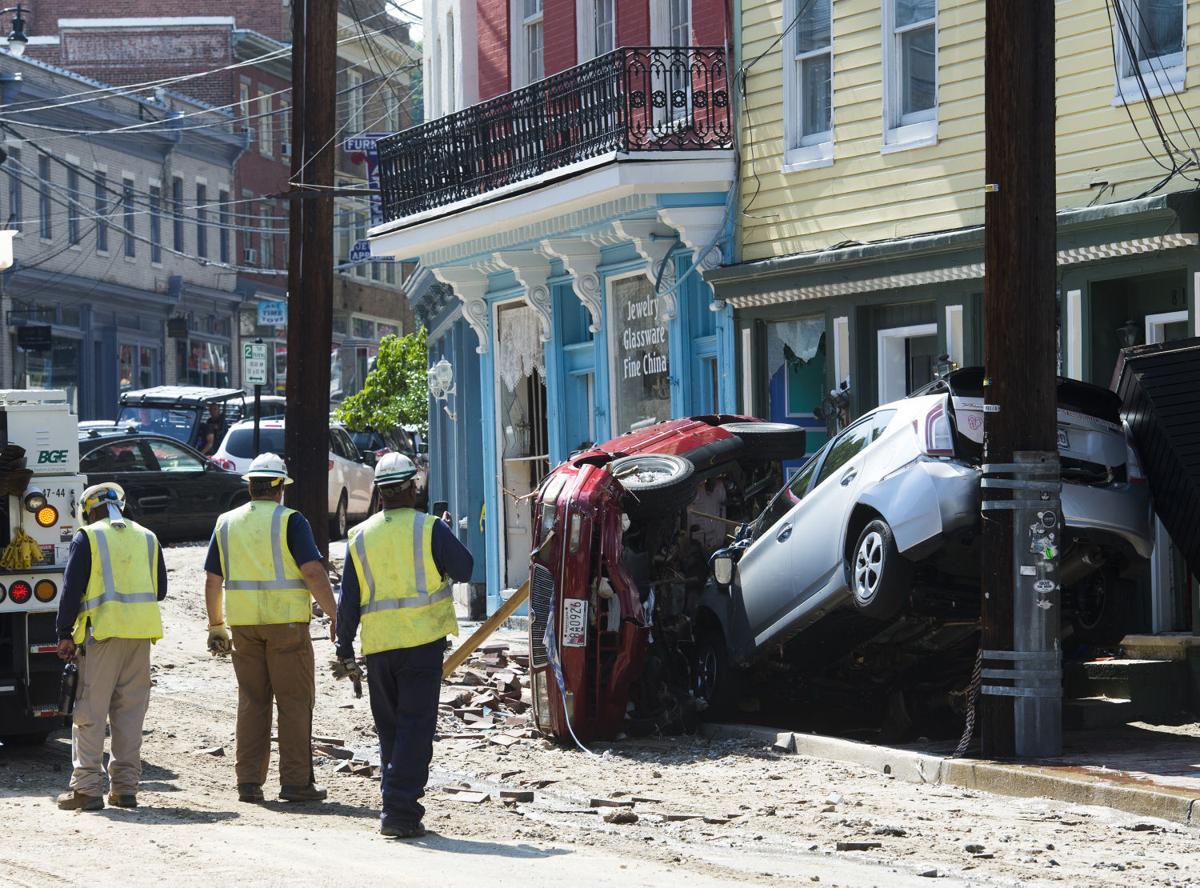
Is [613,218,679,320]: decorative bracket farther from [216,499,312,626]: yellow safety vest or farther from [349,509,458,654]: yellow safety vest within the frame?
[349,509,458,654]: yellow safety vest

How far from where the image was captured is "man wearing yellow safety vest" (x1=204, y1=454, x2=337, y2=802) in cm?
1086

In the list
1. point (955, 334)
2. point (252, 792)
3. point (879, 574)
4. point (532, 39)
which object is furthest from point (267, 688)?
point (532, 39)

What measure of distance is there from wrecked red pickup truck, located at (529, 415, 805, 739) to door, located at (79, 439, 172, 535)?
1396 centimetres

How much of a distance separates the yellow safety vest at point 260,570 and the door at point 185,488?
1736 centimetres

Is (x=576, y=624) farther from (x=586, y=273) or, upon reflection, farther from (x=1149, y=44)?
(x=586, y=273)

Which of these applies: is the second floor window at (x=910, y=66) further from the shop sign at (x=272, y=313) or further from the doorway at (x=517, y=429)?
the shop sign at (x=272, y=313)

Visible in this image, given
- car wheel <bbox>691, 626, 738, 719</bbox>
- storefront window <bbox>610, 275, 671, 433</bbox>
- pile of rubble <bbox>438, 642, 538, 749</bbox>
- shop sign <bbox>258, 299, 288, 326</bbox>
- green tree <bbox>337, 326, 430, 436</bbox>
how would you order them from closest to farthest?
car wheel <bbox>691, 626, 738, 719</bbox>, pile of rubble <bbox>438, 642, 538, 749</bbox>, storefront window <bbox>610, 275, 671, 433</bbox>, shop sign <bbox>258, 299, 288, 326</bbox>, green tree <bbox>337, 326, 430, 436</bbox>

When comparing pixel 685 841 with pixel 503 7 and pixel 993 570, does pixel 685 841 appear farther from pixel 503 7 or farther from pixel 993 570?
pixel 503 7

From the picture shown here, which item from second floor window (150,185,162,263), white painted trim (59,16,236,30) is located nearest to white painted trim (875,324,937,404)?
second floor window (150,185,162,263)

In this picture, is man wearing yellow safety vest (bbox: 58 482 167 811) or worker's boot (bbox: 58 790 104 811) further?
man wearing yellow safety vest (bbox: 58 482 167 811)

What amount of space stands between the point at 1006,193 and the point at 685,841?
4.10m

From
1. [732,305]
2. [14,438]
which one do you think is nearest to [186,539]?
[732,305]

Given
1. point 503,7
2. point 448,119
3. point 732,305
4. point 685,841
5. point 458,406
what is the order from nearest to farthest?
point 685,841 < point 732,305 < point 448,119 < point 503,7 < point 458,406

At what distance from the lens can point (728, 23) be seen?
1894 centimetres
